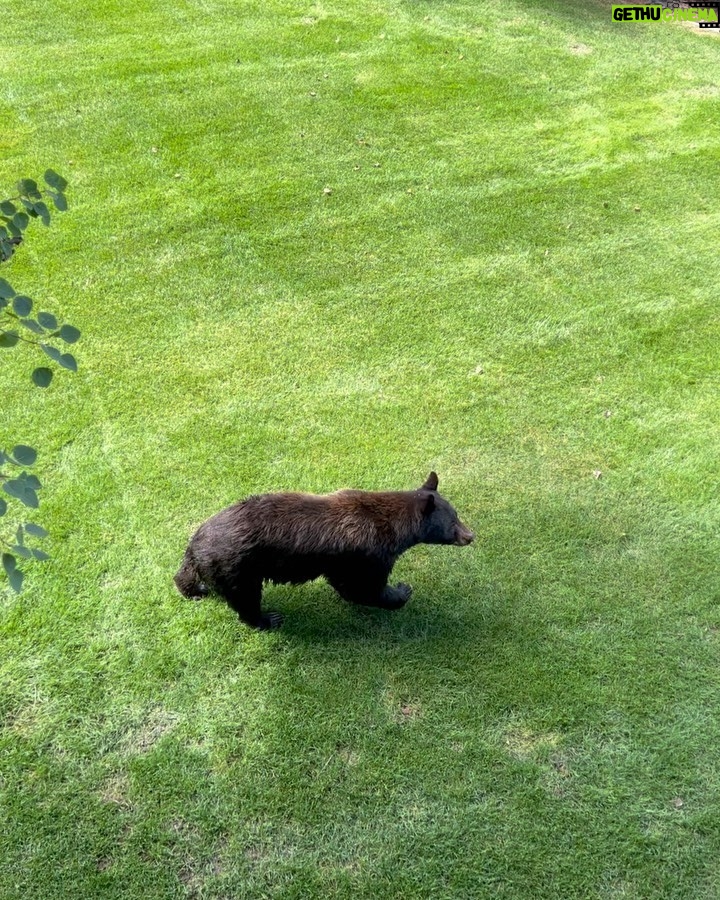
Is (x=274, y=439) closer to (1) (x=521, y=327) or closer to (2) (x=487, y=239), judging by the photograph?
(1) (x=521, y=327)

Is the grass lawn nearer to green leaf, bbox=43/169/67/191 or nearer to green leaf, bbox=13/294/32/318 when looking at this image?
A: green leaf, bbox=13/294/32/318

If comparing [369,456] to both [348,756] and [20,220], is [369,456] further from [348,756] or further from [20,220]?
[20,220]

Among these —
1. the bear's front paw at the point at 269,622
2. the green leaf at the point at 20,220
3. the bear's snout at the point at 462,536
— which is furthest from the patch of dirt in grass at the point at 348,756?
the green leaf at the point at 20,220

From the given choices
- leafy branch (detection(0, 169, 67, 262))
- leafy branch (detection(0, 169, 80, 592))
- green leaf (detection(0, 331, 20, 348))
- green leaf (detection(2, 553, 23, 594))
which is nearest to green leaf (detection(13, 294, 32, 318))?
leafy branch (detection(0, 169, 80, 592))

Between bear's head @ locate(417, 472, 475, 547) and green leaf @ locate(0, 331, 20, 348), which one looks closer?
green leaf @ locate(0, 331, 20, 348)

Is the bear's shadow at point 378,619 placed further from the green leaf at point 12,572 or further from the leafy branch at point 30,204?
the leafy branch at point 30,204

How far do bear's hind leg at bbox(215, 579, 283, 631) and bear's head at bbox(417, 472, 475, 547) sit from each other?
1030 millimetres

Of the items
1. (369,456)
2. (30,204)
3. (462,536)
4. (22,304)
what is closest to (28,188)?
(30,204)

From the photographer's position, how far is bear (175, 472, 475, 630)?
4.24 m

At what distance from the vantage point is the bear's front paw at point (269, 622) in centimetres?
465

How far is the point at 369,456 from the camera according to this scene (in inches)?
224

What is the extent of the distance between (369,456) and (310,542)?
5.02 ft

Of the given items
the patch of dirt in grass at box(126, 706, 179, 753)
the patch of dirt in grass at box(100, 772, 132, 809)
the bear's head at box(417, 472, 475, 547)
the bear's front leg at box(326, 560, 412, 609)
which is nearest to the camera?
the patch of dirt in grass at box(100, 772, 132, 809)

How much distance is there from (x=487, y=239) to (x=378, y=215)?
1.13m
